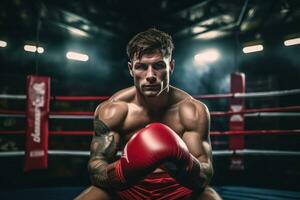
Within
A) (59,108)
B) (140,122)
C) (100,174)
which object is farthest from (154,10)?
(100,174)

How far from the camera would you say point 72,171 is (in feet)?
20.4

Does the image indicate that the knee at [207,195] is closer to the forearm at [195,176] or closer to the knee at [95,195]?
the forearm at [195,176]

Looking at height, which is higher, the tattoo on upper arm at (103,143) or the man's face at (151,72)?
the man's face at (151,72)

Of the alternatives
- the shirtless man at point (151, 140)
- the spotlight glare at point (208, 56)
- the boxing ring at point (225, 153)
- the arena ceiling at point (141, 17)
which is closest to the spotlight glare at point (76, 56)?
the arena ceiling at point (141, 17)

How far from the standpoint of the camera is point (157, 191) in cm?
145

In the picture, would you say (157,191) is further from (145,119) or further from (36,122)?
(36,122)

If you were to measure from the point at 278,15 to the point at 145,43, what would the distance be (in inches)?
204

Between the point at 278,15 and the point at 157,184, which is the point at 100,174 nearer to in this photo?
the point at 157,184

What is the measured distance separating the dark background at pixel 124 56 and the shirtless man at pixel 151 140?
3319mm

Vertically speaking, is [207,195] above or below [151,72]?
below

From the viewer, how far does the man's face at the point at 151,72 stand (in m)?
1.43

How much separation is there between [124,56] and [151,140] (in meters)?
6.27

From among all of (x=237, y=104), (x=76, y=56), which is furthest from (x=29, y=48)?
(x=237, y=104)

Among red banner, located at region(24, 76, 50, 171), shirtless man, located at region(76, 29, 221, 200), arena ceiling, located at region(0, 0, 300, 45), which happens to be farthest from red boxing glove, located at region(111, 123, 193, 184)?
arena ceiling, located at region(0, 0, 300, 45)
